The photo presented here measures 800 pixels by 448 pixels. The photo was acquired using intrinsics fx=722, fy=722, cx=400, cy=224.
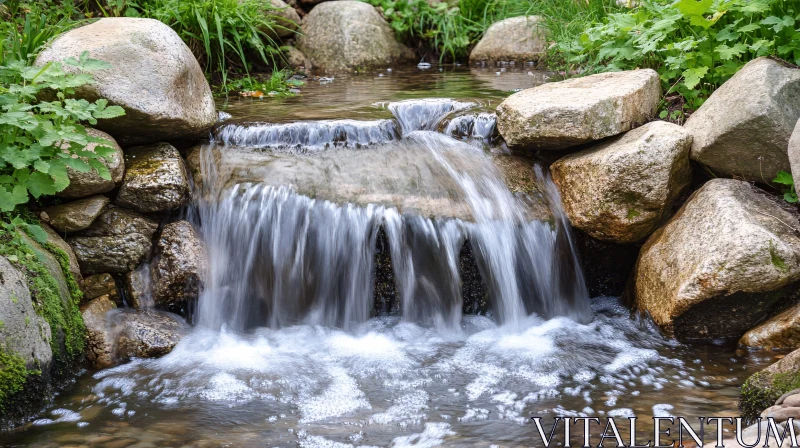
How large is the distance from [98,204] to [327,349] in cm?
146

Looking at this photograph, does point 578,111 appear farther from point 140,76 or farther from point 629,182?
point 140,76

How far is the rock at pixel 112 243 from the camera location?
151 inches

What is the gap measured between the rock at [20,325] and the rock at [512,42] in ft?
21.5

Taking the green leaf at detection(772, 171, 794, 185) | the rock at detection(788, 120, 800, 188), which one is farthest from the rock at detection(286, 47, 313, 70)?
the rock at detection(788, 120, 800, 188)

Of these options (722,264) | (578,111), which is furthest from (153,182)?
(722,264)

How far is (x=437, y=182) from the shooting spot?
14.3 feet

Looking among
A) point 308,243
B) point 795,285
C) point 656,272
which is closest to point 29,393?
point 308,243

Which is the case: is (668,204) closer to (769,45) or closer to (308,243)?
(769,45)

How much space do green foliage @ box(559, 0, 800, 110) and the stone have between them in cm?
286

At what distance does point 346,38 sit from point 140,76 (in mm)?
4830

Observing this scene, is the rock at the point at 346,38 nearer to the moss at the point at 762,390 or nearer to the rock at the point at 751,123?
the rock at the point at 751,123

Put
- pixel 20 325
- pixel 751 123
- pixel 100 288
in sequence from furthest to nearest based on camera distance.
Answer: pixel 100 288, pixel 751 123, pixel 20 325

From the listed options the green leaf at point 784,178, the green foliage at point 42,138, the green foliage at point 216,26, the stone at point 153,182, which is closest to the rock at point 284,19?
the green foliage at point 216,26

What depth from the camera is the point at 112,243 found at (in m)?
3.88
